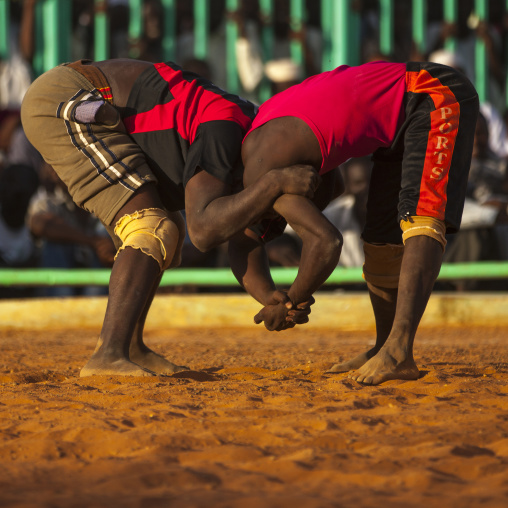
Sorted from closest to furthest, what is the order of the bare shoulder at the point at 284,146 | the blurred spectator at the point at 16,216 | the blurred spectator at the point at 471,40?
the bare shoulder at the point at 284,146, the blurred spectator at the point at 16,216, the blurred spectator at the point at 471,40

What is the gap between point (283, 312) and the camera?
11.4 feet

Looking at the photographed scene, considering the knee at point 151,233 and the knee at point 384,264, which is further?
the knee at point 384,264

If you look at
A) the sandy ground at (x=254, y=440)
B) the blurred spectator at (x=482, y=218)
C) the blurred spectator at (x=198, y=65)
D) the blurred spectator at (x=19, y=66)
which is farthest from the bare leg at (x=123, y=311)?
the blurred spectator at (x=19, y=66)

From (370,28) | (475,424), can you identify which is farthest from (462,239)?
(475,424)

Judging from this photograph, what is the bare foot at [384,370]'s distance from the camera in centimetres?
322

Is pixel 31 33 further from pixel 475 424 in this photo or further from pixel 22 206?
pixel 475 424

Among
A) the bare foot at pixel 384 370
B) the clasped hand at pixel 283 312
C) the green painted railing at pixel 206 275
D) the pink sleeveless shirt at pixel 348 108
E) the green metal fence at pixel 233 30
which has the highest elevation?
the green metal fence at pixel 233 30

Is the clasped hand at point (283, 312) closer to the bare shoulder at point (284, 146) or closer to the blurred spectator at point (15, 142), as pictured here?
the bare shoulder at point (284, 146)

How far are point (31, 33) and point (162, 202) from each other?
5058 millimetres

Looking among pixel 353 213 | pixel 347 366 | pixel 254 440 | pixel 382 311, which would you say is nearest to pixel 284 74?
pixel 353 213

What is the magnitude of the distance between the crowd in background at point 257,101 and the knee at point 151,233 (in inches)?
130

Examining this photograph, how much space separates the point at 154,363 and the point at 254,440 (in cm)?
151

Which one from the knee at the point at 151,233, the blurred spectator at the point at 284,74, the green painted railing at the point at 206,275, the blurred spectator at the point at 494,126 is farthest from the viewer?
the blurred spectator at the point at 494,126

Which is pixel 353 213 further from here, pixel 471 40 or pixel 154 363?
pixel 154 363
